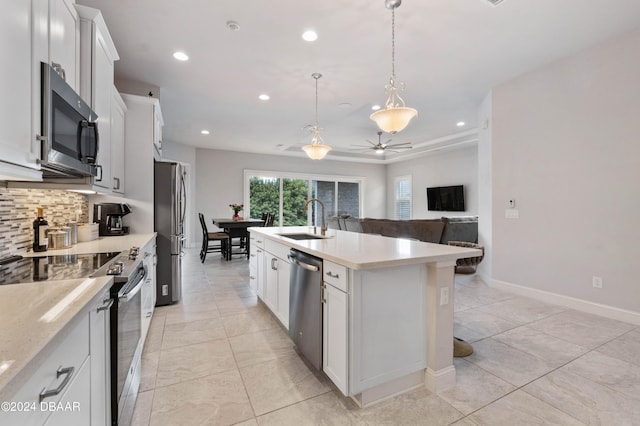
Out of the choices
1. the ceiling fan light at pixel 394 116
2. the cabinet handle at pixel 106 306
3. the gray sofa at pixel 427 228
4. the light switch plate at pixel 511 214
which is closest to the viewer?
the cabinet handle at pixel 106 306

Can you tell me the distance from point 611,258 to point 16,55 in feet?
15.8

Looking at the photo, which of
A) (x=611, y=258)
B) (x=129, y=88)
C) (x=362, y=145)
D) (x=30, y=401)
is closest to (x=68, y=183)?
(x=30, y=401)

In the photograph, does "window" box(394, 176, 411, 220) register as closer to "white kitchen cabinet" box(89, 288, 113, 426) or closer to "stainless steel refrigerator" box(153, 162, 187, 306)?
"stainless steel refrigerator" box(153, 162, 187, 306)

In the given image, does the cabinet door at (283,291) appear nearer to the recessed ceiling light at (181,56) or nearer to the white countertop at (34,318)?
the white countertop at (34,318)

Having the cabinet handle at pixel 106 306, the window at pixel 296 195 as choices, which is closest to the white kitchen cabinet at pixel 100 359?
the cabinet handle at pixel 106 306

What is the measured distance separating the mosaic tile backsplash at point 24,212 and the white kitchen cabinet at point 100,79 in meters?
0.38

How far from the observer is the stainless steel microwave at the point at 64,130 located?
52.1 inches

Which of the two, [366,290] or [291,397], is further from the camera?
[291,397]

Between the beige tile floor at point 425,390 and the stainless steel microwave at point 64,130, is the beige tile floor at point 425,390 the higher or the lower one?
the lower one

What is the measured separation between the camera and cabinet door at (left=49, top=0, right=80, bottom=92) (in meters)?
1.50

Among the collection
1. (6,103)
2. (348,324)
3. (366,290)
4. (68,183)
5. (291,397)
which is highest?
(6,103)

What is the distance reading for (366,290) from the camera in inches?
66.7

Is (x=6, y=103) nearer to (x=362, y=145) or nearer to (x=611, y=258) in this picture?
(x=611, y=258)

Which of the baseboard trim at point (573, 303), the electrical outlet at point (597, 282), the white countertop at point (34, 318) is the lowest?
the baseboard trim at point (573, 303)
